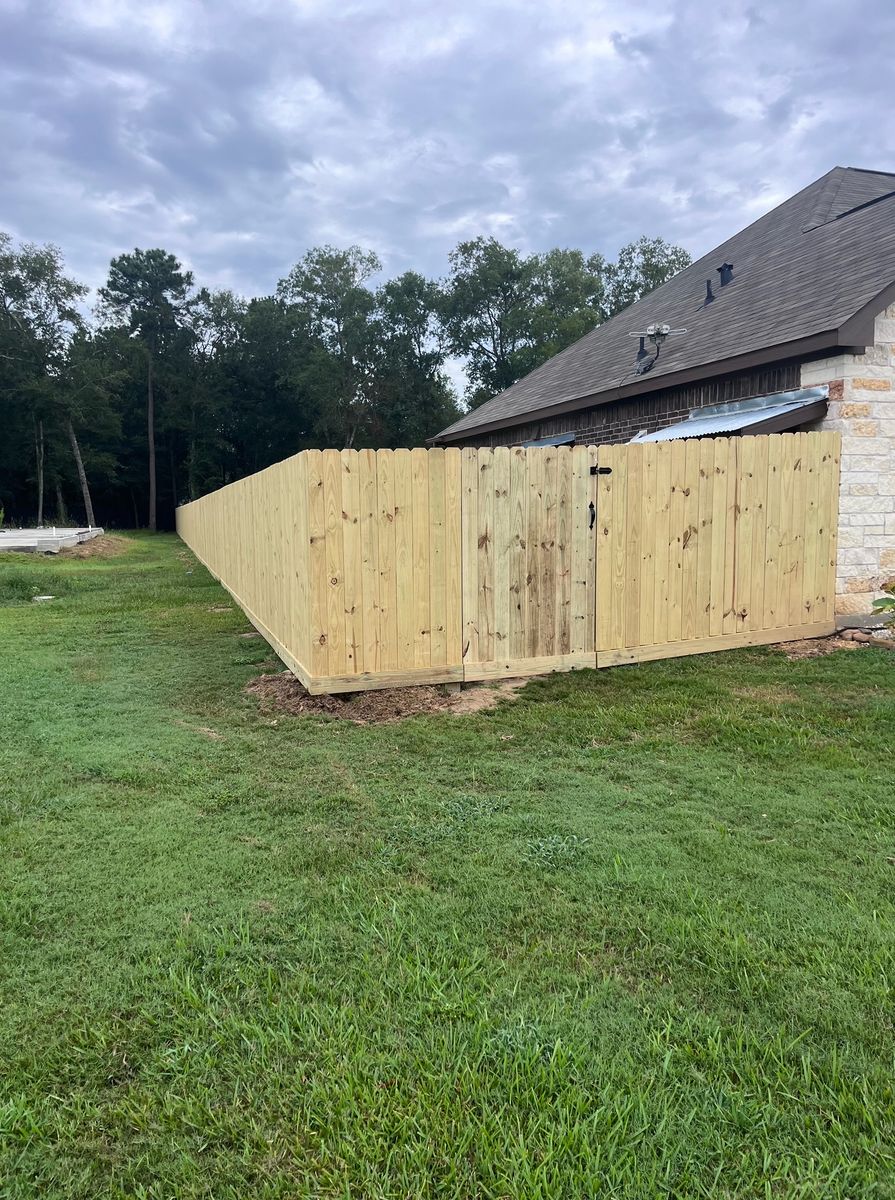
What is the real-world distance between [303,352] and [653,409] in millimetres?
35242

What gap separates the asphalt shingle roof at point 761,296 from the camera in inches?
305

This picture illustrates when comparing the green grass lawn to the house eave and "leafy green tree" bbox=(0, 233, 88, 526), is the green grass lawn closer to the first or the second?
the house eave

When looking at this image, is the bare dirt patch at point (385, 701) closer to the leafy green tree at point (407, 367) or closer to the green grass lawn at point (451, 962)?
the green grass lawn at point (451, 962)

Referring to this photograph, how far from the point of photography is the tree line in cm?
3981

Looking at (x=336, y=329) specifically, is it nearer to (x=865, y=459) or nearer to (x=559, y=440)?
(x=559, y=440)

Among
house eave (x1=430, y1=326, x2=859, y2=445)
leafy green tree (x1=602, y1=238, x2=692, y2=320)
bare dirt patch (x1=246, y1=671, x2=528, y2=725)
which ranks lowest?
bare dirt patch (x1=246, y1=671, x2=528, y2=725)

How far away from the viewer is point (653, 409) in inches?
388

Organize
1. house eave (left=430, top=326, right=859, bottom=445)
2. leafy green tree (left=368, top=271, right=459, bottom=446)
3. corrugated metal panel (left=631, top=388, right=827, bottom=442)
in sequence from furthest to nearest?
leafy green tree (left=368, top=271, right=459, bottom=446), corrugated metal panel (left=631, top=388, right=827, bottom=442), house eave (left=430, top=326, right=859, bottom=445)

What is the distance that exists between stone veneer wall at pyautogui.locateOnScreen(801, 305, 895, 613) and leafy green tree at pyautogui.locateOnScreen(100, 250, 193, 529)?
1491 inches

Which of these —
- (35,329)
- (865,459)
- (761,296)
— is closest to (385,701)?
(865,459)

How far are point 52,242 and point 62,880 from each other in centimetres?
3915

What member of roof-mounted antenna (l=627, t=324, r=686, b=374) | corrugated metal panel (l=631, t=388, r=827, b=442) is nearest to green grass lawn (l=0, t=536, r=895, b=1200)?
corrugated metal panel (l=631, t=388, r=827, b=442)

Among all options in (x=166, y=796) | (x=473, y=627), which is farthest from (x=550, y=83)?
(x=166, y=796)

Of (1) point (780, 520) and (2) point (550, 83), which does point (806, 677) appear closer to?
(1) point (780, 520)
